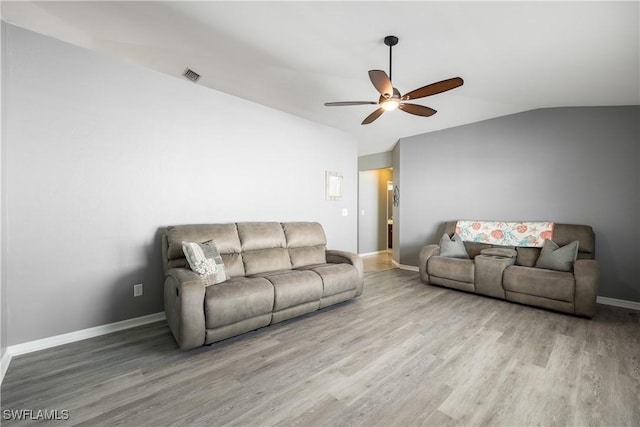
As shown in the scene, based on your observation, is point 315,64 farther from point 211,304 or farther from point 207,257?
point 211,304

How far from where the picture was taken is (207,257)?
2549mm

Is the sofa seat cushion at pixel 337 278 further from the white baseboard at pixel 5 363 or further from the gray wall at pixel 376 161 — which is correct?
the gray wall at pixel 376 161

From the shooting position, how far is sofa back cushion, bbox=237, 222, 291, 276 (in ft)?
10.2

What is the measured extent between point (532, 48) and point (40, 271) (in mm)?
4827

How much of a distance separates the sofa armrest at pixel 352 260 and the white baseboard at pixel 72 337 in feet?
7.20

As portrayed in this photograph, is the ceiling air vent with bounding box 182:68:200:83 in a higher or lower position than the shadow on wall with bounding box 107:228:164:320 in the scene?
higher

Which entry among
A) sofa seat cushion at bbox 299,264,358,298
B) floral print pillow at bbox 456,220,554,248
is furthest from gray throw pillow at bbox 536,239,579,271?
sofa seat cushion at bbox 299,264,358,298

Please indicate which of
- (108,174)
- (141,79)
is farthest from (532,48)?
(108,174)

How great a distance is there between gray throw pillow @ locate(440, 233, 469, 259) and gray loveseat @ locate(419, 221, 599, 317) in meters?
0.09

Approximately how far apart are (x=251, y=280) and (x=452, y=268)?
9.82ft

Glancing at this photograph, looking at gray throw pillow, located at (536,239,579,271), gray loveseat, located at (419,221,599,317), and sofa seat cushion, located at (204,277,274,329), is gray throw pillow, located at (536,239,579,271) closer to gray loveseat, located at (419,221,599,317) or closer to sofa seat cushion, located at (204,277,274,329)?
gray loveseat, located at (419,221,599,317)

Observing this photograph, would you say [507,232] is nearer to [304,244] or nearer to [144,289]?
[304,244]

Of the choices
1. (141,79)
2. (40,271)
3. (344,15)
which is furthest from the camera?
(141,79)

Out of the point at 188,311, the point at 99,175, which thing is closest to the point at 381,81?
the point at 188,311
